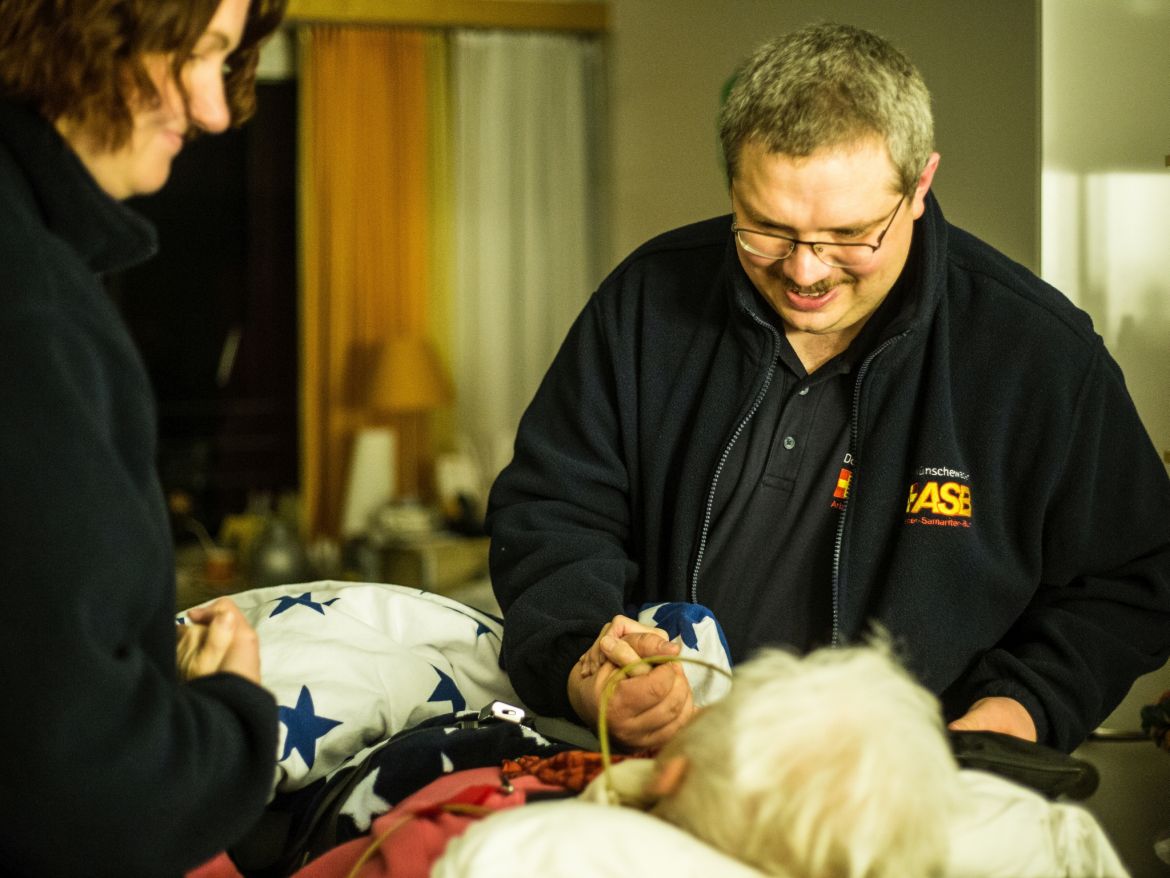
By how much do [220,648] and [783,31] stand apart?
3672mm

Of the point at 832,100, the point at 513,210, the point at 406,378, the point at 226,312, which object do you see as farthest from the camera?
the point at 513,210

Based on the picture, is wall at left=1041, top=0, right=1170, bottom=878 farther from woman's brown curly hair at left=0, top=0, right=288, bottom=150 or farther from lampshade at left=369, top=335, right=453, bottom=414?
lampshade at left=369, top=335, right=453, bottom=414

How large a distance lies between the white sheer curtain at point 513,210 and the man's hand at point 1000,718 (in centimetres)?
450

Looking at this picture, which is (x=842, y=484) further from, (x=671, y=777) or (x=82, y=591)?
(x=82, y=591)

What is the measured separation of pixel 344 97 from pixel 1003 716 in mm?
4949

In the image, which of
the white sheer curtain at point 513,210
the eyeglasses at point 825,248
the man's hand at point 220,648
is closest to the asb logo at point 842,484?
the eyeglasses at point 825,248

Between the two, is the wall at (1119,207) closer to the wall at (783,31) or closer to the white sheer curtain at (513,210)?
the wall at (783,31)

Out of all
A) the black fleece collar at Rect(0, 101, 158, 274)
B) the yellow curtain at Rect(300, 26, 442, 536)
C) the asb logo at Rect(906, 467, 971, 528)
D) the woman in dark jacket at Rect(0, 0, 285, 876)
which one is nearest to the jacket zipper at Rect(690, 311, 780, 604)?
Answer: the asb logo at Rect(906, 467, 971, 528)

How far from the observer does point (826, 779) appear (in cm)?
93

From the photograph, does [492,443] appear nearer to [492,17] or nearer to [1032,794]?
[492,17]

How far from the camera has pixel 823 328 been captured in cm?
169

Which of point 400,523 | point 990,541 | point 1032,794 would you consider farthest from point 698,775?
point 400,523

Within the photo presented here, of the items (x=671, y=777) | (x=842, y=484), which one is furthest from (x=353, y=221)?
(x=671, y=777)

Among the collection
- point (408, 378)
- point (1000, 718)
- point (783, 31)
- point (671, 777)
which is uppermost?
point (783, 31)
